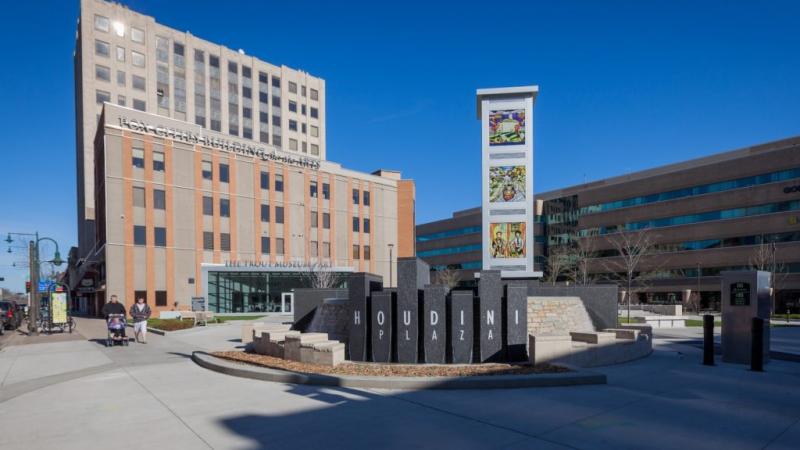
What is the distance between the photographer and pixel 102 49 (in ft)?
189

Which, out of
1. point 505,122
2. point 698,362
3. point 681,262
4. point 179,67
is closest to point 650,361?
point 698,362

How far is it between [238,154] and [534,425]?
152 feet

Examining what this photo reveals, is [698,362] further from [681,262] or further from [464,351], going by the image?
[681,262]

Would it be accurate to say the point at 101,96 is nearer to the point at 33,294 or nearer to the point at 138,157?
the point at 138,157

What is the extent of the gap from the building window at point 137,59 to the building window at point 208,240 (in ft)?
99.9

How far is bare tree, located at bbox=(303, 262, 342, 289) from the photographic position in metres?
47.7

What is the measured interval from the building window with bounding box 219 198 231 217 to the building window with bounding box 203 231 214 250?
2267 millimetres

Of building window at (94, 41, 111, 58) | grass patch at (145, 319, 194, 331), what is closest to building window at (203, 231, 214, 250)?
grass patch at (145, 319, 194, 331)

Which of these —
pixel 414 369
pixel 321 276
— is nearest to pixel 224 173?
pixel 321 276

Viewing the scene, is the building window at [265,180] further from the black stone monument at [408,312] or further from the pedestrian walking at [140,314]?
the black stone monument at [408,312]

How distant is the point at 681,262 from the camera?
58219 mm

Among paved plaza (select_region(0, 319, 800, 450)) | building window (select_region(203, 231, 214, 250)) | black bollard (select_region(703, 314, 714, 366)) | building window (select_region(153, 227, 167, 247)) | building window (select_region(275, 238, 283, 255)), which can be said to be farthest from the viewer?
building window (select_region(275, 238, 283, 255))

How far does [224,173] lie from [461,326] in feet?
133

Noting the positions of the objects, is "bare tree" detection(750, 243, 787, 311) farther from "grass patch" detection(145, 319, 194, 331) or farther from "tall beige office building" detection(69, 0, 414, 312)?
"grass patch" detection(145, 319, 194, 331)
